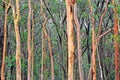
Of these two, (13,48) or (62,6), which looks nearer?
(62,6)

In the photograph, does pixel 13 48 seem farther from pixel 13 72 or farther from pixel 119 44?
pixel 119 44

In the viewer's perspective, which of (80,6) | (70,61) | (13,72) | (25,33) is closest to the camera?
(70,61)

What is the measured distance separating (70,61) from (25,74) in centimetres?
1656

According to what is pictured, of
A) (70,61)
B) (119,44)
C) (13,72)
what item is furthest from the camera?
(13,72)

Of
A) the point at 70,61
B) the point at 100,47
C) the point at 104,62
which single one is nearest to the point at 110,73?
the point at 104,62

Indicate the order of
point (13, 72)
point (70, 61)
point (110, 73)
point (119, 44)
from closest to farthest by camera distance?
1. point (70, 61)
2. point (119, 44)
3. point (110, 73)
4. point (13, 72)

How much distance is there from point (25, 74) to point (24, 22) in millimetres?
6220

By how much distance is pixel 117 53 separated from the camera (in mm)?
14953

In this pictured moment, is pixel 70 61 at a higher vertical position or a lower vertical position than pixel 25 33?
lower

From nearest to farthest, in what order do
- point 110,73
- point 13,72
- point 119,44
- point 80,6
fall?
point 119,44, point 80,6, point 110,73, point 13,72

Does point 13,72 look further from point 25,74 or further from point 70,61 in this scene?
point 70,61

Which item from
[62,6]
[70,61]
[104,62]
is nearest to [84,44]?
[104,62]

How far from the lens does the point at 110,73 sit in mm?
23016

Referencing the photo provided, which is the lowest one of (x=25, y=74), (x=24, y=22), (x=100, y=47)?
(x=25, y=74)
